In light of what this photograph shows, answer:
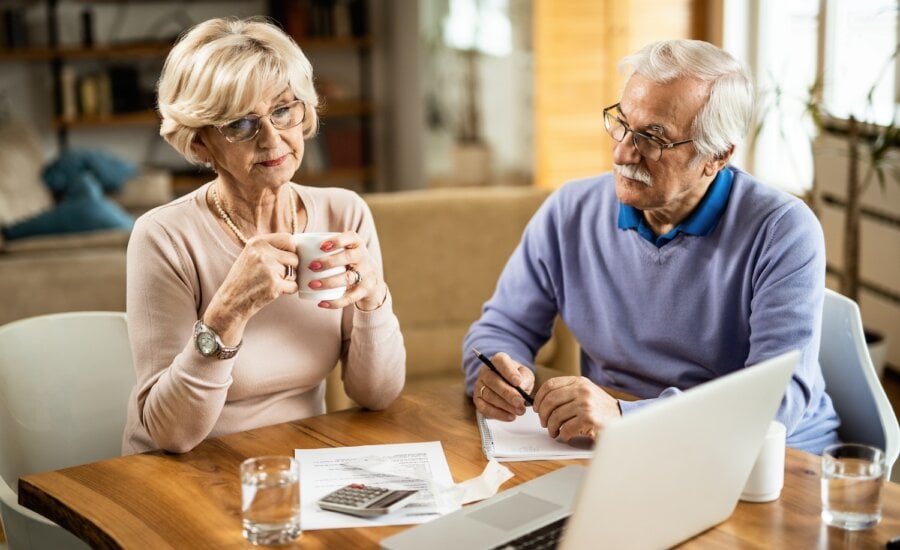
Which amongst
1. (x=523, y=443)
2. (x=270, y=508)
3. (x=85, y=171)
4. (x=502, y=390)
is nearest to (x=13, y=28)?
(x=85, y=171)

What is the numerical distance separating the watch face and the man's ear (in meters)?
0.87

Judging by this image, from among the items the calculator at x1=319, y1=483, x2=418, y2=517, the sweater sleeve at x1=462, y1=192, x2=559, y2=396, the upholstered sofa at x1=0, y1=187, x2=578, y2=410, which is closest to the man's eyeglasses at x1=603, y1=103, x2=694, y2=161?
the sweater sleeve at x1=462, y1=192, x2=559, y2=396

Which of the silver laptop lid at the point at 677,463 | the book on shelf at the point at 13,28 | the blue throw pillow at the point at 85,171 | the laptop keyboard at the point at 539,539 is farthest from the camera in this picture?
the book on shelf at the point at 13,28

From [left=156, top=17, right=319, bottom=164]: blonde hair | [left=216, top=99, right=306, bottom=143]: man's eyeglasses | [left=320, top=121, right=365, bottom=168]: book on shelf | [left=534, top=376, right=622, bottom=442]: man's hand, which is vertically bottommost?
[left=320, top=121, right=365, bottom=168]: book on shelf

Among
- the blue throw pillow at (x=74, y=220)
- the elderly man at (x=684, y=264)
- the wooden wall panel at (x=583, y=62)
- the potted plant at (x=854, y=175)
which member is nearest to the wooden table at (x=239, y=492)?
the elderly man at (x=684, y=264)

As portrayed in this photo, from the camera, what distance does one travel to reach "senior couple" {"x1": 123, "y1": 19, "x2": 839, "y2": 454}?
1559 millimetres

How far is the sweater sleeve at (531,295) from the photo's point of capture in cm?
199

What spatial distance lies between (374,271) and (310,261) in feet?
0.54

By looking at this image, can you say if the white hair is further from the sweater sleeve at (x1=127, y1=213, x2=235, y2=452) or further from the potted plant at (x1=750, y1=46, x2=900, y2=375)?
the potted plant at (x1=750, y1=46, x2=900, y2=375)

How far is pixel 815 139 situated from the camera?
421 centimetres

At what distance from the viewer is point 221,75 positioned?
167 centimetres

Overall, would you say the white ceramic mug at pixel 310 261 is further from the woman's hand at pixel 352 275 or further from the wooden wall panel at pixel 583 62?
the wooden wall panel at pixel 583 62

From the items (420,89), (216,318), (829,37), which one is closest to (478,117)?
(420,89)

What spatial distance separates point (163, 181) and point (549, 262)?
4.34 meters
